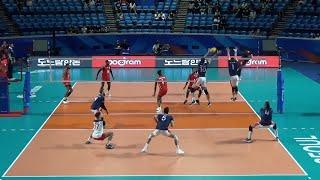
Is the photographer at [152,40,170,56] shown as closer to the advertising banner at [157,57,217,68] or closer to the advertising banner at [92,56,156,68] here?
the advertising banner at [157,57,217,68]

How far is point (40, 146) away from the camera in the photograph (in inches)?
848

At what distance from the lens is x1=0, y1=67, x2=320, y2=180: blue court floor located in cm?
2014

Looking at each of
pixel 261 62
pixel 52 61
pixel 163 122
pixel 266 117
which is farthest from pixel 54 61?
pixel 163 122

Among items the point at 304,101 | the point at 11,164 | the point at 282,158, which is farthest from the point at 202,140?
the point at 304,101

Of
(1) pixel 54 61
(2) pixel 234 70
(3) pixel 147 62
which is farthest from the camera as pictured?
(3) pixel 147 62

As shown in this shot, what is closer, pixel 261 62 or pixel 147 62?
pixel 261 62

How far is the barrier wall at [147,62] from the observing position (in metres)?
42.8

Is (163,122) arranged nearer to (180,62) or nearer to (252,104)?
(252,104)

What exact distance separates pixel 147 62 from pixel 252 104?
49.8ft

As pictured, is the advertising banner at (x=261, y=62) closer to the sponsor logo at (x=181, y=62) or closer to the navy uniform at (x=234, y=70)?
the sponsor logo at (x=181, y=62)

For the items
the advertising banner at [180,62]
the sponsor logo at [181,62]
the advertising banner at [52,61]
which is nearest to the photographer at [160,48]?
the advertising banner at [180,62]

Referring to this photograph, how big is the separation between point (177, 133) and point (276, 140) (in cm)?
396

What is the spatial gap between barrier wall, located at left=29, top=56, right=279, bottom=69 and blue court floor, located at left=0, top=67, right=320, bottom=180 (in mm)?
911

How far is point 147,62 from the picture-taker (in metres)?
43.3
